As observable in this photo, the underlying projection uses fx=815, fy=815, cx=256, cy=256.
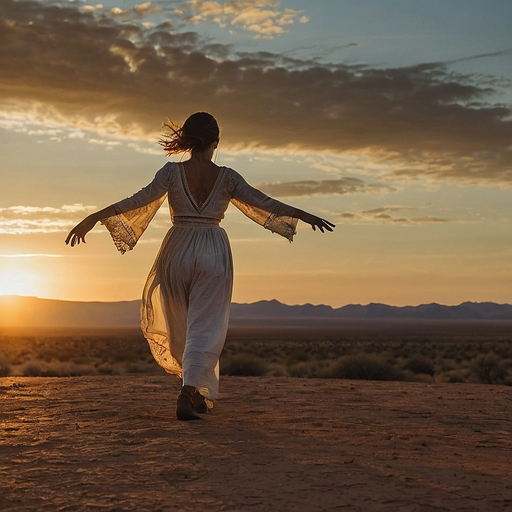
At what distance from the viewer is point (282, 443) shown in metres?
6.43

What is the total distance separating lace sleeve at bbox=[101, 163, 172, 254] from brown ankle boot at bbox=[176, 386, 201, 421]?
1.85 meters

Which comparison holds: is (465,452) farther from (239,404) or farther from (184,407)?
(239,404)

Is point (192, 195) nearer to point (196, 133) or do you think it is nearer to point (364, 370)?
point (196, 133)

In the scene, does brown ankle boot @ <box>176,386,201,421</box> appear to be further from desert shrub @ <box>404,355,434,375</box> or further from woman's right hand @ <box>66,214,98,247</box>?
desert shrub @ <box>404,355,434,375</box>

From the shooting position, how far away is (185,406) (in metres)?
7.50

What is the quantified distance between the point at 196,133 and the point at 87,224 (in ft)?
4.66

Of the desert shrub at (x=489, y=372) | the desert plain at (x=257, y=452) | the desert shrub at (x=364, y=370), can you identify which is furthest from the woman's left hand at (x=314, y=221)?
the desert shrub at (x=489, y=372)

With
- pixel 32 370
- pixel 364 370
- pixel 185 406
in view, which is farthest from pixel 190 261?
pixel 32 370

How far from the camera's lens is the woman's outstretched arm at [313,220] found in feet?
26.6

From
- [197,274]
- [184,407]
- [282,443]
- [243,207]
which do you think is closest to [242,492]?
[282,443]

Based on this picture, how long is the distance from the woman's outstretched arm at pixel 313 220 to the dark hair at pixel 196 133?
1.14m

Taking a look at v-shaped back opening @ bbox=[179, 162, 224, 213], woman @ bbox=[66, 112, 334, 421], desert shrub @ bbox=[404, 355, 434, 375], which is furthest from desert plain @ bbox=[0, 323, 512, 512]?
desert shrub @ bbox=[404, 355, 434, 375]

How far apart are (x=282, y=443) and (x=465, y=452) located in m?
1.41

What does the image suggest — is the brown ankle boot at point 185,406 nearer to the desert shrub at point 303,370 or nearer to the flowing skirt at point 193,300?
the flowing skirt at point 193,300
